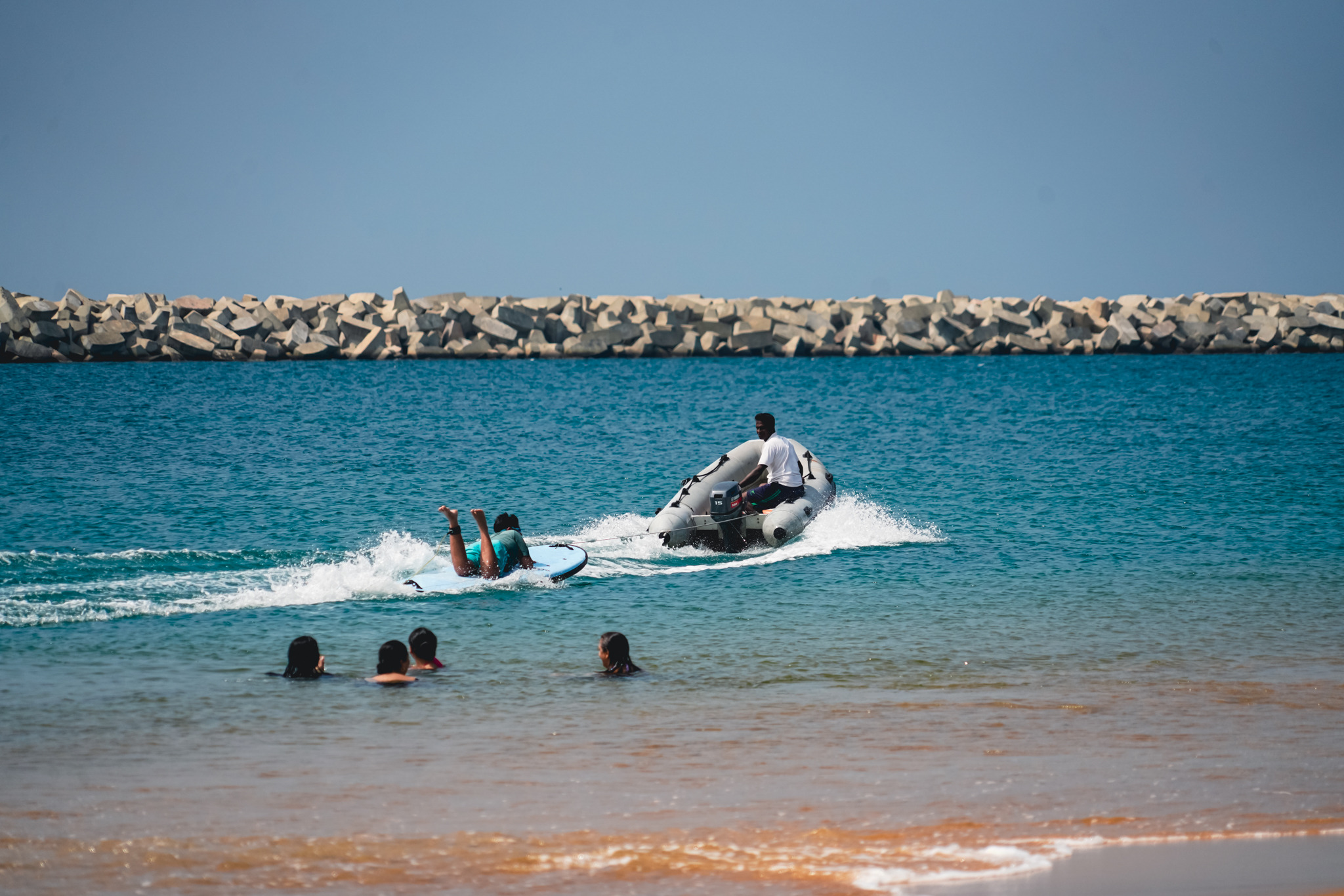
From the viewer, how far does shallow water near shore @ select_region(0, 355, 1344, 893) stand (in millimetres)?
5203

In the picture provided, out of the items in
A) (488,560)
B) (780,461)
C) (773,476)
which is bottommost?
(488,560)

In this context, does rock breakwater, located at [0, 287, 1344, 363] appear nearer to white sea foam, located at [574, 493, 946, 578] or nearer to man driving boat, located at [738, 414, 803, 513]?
white sea foam, located at [574, 493, 946, 578]

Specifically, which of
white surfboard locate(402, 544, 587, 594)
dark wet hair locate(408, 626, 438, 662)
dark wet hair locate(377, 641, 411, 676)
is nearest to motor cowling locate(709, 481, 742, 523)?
white surfboard locate(402, 544, 587, 594)

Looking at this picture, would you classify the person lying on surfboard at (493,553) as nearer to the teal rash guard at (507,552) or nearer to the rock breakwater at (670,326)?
the teal rash guard at (507,552)

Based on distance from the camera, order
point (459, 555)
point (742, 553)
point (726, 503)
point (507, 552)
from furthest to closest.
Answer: point (742, 553) < point (726, 503) < point (507, 552) < point (459, 555)

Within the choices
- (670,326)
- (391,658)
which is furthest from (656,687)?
(670,326)

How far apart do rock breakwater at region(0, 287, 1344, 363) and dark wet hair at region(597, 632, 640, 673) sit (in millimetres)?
59600

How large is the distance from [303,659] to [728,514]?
6.47 metres

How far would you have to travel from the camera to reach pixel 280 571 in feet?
40.1

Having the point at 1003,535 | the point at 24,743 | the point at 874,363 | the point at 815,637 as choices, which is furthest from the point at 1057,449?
the point at 874,363

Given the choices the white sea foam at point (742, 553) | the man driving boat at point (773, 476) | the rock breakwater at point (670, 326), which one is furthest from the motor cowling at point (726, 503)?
the rock breakwater at point (670, 326)

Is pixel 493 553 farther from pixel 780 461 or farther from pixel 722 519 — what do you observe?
pixel 780 461

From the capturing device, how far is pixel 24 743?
22.1 feet

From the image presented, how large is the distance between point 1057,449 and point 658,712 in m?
22.4
